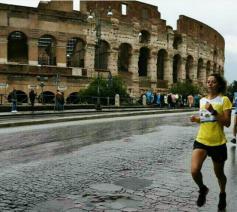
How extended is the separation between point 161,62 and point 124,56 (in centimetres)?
684

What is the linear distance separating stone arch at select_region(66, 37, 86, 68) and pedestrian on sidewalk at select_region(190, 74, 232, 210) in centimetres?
4362

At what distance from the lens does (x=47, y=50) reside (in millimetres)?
49125

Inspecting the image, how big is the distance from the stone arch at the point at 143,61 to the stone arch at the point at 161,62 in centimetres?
237

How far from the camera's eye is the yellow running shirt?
18.4 ft

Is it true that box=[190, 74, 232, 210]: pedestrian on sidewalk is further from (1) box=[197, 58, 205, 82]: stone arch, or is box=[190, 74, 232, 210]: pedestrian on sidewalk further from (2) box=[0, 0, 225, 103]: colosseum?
(1) box=[197, 58, 205, 82]: stone arch

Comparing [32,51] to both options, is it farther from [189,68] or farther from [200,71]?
[200,71]

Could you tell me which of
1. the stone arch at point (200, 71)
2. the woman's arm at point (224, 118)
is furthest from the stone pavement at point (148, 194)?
the stone arch at point (200, 71)

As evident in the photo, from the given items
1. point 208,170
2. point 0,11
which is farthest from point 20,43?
point 208,170

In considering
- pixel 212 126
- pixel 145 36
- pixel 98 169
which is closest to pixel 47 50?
pixel 145 36

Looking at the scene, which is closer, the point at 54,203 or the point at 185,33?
the point at 54,203

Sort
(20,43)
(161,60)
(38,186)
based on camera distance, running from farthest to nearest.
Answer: (161,60) → (20,43) → (38,186)

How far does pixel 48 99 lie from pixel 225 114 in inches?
1463

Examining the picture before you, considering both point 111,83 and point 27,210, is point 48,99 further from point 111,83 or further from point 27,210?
point 27,210

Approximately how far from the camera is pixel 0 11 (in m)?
41.0
